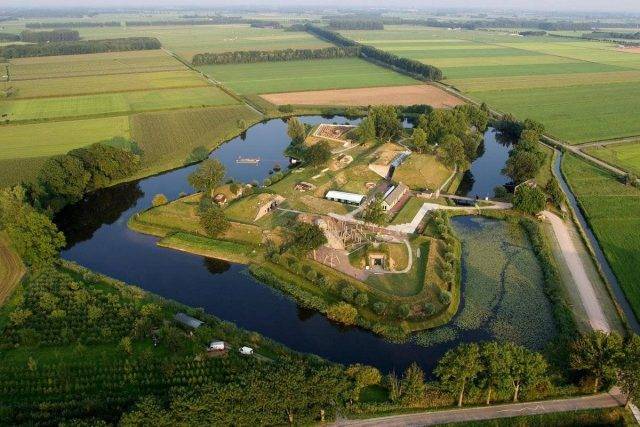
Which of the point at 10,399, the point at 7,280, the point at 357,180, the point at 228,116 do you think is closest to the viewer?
the point at 10,399

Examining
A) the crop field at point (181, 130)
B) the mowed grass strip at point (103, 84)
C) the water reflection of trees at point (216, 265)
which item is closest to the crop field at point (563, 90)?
the crop field at point (181, 130)

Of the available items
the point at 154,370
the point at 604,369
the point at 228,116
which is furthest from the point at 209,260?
the point at 228,116

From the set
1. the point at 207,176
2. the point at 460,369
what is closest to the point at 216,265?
the point at 207,176

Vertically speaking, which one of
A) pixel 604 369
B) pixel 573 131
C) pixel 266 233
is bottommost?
pixel 266 233

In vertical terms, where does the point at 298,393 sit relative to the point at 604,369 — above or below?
below

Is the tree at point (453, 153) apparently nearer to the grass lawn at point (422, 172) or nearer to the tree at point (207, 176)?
the grass lawn at point (422, 172)

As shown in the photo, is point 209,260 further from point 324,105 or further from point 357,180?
point 324,105

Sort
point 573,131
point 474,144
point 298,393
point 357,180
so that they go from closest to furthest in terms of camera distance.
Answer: point 298,393 → point 357,180 → point 474,144 → point 573,131
